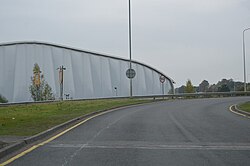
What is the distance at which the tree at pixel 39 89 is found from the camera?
71.1 m

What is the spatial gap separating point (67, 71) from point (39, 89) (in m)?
9.18

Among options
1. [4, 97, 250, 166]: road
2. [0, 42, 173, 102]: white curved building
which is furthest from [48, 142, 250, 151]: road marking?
[0, 42, 173, 102]: white curved building

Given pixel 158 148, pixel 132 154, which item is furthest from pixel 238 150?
A: pixel 132 154

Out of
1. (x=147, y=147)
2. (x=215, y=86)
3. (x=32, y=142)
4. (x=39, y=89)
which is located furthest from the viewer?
(x=215, y=86)

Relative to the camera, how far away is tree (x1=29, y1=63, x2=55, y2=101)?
233 ft

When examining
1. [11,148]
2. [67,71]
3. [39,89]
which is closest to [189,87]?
[67,71]

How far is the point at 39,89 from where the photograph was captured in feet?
236

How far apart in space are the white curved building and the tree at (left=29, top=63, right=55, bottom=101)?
2513 mm

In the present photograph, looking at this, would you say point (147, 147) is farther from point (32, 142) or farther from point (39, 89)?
point (39, 89)

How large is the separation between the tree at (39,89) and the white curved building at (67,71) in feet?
8.24

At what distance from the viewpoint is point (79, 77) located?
8106 centimetres

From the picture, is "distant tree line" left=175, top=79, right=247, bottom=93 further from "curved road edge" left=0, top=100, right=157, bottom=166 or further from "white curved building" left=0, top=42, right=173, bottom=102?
"curved road edge" left=0, top=100, right=157, bottom=166

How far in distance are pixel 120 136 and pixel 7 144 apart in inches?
154

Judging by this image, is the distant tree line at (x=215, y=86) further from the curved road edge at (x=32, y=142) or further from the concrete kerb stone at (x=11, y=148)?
the concrete kerb stone at (x=11, y=148)
